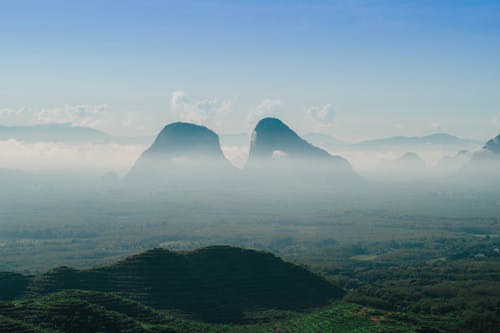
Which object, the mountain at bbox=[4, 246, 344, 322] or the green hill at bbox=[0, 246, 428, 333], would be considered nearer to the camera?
the green hill at bbox=[0, 246, 428, 333]

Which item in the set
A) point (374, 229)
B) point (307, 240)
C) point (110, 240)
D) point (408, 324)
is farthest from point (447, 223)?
point (408, 324)

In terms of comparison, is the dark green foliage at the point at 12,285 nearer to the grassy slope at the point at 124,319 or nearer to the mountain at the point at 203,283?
the mountain at the point at 203,283

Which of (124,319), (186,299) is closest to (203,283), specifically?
(186,299)

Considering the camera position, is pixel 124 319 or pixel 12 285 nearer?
pixel 124 319

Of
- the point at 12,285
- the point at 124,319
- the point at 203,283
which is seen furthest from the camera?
the point at 203,283

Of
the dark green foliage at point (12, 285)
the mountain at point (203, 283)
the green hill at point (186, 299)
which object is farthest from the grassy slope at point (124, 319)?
the dark green foliage at point (12, 285)

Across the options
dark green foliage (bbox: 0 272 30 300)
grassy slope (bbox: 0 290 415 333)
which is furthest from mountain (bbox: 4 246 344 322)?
grassy slope (bbox: 0 290 415 333)

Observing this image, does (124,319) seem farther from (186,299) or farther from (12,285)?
(12,285)

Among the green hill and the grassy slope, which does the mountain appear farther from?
the grassy slope
